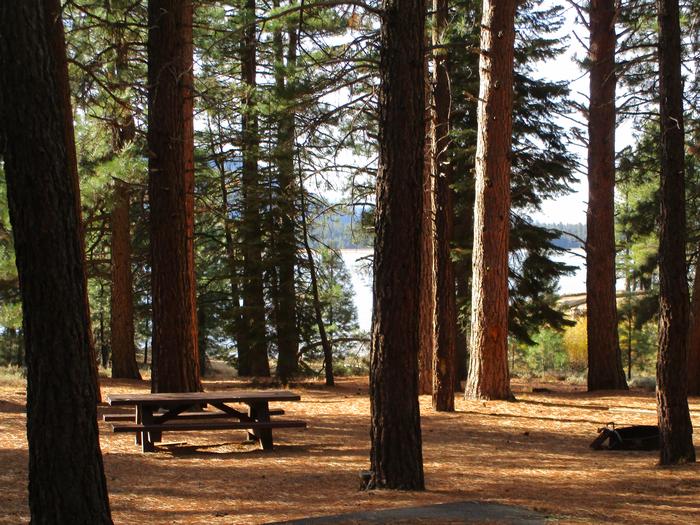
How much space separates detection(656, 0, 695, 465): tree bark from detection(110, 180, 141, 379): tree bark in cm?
1412

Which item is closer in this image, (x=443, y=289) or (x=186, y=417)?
(x=186, y=417)

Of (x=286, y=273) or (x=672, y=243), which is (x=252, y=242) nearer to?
(x=286, y=273)

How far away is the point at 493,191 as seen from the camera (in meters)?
15.1

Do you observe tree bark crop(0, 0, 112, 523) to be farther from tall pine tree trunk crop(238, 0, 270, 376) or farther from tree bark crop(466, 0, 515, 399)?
tall pine tree trunk crop(238, 0, 270, 376)

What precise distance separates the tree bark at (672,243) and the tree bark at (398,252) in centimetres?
303

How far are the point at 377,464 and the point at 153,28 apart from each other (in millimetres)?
7350

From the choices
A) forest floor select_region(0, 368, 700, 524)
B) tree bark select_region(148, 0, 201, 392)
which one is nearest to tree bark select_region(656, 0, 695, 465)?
forest floor select_region(0, 368, 700, 524)

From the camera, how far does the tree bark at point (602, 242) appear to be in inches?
741

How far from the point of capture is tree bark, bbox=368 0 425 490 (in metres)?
7.55

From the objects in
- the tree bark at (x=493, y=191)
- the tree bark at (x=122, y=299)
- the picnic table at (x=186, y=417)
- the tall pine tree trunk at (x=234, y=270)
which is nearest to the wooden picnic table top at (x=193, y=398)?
the picnic table at (x=186, y=417)

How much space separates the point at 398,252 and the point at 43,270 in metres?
3.31

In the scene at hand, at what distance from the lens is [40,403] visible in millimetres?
5098

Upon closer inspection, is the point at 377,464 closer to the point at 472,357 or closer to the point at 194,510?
the point at 194,510

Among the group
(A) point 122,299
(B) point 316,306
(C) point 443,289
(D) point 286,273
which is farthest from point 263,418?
(A) point 122,299
